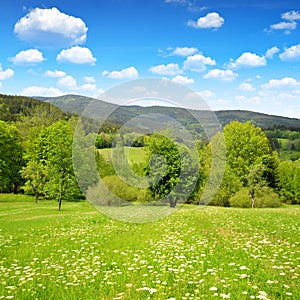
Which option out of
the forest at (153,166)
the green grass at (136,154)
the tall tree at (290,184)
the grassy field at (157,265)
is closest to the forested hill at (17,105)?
the forest at (153,166)

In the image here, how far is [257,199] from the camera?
6000cm

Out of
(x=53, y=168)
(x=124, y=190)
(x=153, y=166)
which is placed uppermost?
(x=153, y=166)

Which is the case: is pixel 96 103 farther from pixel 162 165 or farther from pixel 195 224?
pixel 162 165

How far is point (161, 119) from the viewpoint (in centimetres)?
3161

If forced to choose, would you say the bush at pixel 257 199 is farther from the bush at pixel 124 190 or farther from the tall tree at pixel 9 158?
the tall tree at pixel 9 158

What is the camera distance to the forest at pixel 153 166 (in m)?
37.6

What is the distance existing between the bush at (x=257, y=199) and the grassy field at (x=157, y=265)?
41951 millimetres

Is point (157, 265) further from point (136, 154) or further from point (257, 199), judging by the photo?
point (257, 199)

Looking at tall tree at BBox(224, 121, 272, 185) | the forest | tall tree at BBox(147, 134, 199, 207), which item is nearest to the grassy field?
the forest

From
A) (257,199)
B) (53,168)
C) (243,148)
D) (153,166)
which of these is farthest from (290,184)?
(53,168)

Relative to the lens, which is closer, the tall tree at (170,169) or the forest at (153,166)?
the tall tree at (170,169)

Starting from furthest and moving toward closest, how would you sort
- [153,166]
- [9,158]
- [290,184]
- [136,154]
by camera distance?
[290,184] → [9,158] → [136,154] → [153,166]

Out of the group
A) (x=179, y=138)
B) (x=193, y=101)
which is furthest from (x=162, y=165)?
(x=193, y=101)

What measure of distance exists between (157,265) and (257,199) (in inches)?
2120
